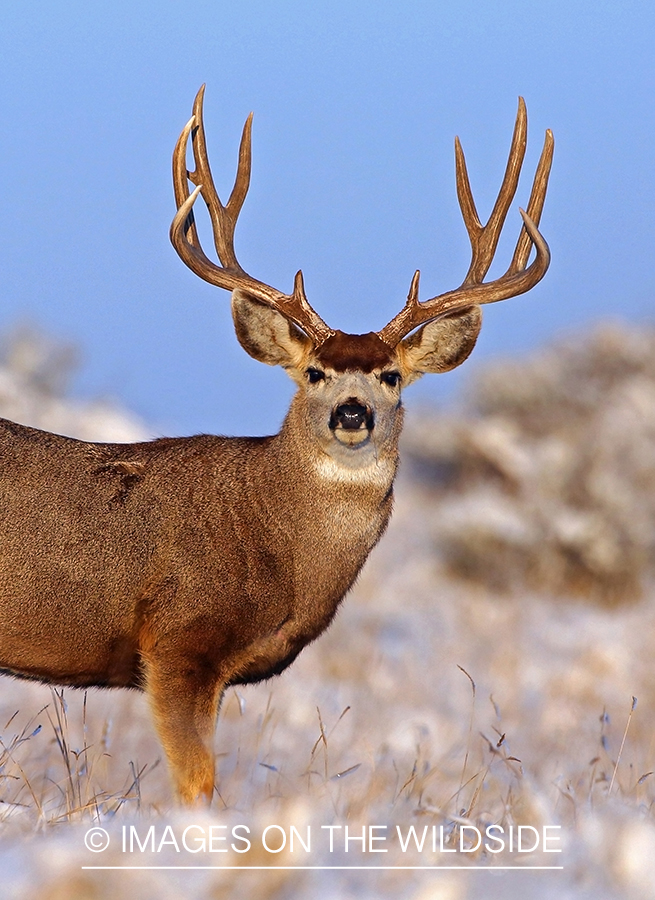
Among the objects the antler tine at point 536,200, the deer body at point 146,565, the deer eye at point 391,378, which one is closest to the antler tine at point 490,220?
the antler tine at point 536,200

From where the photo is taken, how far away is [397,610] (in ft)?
46.0

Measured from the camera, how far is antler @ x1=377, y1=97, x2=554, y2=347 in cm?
641

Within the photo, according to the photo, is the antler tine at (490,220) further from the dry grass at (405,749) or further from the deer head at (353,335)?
the dry grass at (405,749)

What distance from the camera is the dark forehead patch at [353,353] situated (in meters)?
6.03

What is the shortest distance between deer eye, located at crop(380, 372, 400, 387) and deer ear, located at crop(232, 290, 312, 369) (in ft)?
1.41

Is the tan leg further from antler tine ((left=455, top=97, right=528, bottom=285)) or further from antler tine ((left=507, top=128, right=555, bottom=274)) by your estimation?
antler tine ((left=507, top=128, right=555, bottom=274))

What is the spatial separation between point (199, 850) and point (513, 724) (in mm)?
7967

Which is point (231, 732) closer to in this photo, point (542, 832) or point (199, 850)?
point (542, 832)

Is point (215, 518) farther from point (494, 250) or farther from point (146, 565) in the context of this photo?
point (494, 250)

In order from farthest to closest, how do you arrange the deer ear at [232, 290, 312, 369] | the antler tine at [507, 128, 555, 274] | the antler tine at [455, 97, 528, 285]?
the antler tine at [455, 97, 528, 285] → the antler tine at [507, 128, 555, 274] → the deer ear at [232, 290, 312, 369]

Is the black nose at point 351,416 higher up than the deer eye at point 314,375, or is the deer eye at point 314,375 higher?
the deer eye at point 314,375

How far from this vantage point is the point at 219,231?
6.52 metres

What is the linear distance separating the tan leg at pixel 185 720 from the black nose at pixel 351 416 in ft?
4.30

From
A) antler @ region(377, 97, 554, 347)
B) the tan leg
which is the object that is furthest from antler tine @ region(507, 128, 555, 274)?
the tan leg
